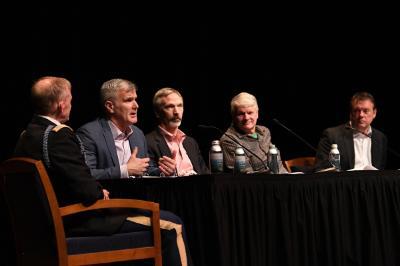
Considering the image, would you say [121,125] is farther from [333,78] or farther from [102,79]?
[333,78]

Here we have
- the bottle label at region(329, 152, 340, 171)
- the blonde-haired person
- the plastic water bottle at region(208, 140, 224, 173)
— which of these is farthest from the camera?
the blonde-haired person

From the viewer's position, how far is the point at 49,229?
2.89 m

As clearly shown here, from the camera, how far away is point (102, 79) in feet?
16.0

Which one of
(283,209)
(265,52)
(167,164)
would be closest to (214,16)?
(265,52)

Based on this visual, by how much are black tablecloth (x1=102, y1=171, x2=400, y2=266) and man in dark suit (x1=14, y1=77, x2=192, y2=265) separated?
0.16 meters

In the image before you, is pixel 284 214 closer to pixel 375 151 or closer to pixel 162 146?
pixel 162 146

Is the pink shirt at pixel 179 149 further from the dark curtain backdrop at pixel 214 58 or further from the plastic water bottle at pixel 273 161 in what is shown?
the dark curtain backdrop at pixel 214 58

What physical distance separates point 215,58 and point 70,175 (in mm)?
2890

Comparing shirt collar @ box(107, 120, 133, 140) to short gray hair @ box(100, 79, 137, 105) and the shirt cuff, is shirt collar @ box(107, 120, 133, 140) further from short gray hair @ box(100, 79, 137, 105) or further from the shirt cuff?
the shirt cuff

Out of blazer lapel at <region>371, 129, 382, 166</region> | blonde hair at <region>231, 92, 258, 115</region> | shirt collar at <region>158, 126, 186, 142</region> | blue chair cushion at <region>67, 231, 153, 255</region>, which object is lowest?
blue chair cushion at <region>67, 231, 153, 255</region>

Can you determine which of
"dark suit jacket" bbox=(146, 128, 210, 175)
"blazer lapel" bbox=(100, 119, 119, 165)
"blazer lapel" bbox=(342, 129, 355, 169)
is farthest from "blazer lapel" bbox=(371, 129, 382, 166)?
"blazer lapel" bbox=(100, 119, 119, 165)

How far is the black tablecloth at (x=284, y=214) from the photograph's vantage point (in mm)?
3172

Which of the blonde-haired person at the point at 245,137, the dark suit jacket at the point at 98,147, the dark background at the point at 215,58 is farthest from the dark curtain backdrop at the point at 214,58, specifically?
the blonde-haired person at the point at 245,137

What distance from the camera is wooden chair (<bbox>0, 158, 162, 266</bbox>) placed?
284 centimetres
